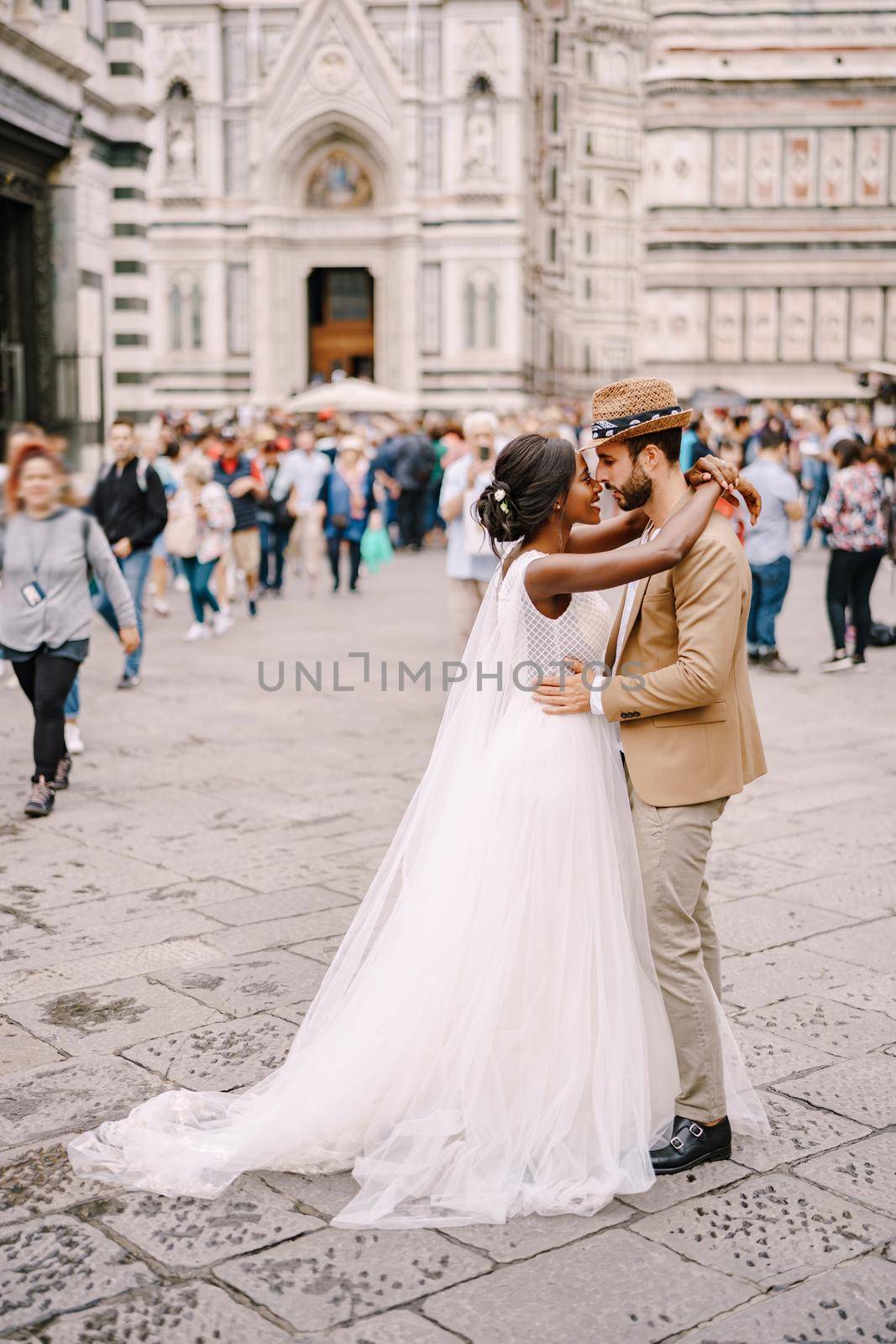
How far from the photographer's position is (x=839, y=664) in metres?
11.1

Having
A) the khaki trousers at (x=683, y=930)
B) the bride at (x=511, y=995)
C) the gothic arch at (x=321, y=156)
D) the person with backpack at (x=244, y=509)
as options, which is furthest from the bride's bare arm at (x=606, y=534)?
the gothic arch at (x=321, y=156)

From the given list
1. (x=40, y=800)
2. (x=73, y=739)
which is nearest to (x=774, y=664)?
(x=73, y=739)

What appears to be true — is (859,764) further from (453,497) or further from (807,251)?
(807,251)

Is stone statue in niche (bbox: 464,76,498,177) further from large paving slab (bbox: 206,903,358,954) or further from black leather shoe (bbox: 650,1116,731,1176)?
black leather shoe (bbox: 650,1116,731,1176)

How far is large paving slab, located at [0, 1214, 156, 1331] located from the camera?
9.45 feet

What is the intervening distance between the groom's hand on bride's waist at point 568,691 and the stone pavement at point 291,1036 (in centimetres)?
106

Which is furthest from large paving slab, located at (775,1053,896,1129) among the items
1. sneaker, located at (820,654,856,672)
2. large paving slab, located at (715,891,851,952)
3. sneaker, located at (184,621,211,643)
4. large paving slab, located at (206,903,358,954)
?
sneaker, located at (184,621,211,643)

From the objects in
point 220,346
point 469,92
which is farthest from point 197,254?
point 469,92

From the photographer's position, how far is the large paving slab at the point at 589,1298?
280 centimetres

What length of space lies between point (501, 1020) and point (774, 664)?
8.00 meters

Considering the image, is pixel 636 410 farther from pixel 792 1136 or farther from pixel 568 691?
pixel 792 1136

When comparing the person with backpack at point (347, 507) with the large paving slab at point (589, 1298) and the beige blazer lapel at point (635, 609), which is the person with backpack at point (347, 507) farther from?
the large paving slab at point (589, 1298)

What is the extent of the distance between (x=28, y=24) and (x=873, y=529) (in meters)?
10.9

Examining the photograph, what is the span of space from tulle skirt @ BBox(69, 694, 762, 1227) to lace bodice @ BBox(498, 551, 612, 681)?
11 centimetres
